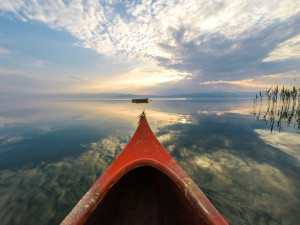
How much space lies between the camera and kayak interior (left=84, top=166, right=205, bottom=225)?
387 centimetres

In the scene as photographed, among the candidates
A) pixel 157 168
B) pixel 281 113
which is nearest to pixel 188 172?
pixel 157 168

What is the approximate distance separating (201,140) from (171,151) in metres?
4.88

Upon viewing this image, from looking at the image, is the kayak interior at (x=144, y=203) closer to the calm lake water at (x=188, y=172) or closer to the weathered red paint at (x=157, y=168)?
the weathered red paint at (x=157, y=168)

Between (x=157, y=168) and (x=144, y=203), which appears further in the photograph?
(x=144, y=203)

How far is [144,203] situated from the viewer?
475 centimetres

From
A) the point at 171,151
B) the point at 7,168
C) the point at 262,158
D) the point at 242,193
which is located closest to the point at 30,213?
the point at 7,168

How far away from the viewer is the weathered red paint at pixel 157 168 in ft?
8.54

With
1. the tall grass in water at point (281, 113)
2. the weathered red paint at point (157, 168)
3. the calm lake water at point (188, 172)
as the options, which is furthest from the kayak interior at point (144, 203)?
the tall grass in water at point (281, 113)

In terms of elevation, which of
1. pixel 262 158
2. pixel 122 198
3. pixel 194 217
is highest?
pixel 194 217

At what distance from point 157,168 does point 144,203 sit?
74.1 inches

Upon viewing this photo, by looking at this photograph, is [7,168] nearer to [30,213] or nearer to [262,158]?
[30,213]

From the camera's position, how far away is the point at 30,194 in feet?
19.0

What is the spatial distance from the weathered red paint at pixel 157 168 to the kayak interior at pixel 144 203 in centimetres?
61

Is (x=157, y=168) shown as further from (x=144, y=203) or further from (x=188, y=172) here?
(x=188, y=172)
